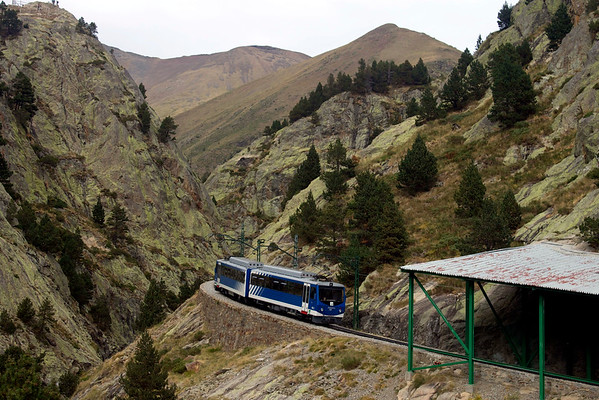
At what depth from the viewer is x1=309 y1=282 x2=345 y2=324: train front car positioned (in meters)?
33.0

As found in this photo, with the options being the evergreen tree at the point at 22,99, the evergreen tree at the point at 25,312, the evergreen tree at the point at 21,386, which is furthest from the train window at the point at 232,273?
the evergreen tree at the point at 22,99

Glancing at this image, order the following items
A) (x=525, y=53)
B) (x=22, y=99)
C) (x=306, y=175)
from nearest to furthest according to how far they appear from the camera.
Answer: (x=525, y=53) → (x=306, y=175) → (x=22, y=99)

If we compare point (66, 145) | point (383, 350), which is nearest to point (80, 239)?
point (66, 145)

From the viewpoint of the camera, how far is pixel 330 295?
110ft

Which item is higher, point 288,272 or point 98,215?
point 288,272

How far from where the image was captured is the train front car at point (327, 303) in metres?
33.0

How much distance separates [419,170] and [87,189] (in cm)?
5849

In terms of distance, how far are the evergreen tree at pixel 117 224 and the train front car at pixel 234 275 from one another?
36824mm

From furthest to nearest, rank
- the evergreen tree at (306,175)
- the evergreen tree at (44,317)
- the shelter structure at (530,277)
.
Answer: the evergreen tree at (306,175) < the evergreen tree at (44,317) < the shelter structure at (530,277)

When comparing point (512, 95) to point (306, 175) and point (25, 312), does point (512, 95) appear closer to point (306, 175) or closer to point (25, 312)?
point (306, 175)

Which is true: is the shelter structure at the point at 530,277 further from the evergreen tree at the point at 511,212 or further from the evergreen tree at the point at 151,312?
the evergreen tree at the point at 151,312

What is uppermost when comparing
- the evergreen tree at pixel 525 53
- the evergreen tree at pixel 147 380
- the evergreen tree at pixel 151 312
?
the evergreen tree at pixel 525 53

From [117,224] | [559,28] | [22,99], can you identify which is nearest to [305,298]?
[117,224]

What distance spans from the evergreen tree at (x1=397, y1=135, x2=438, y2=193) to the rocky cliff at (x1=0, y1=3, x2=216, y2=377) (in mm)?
39433
